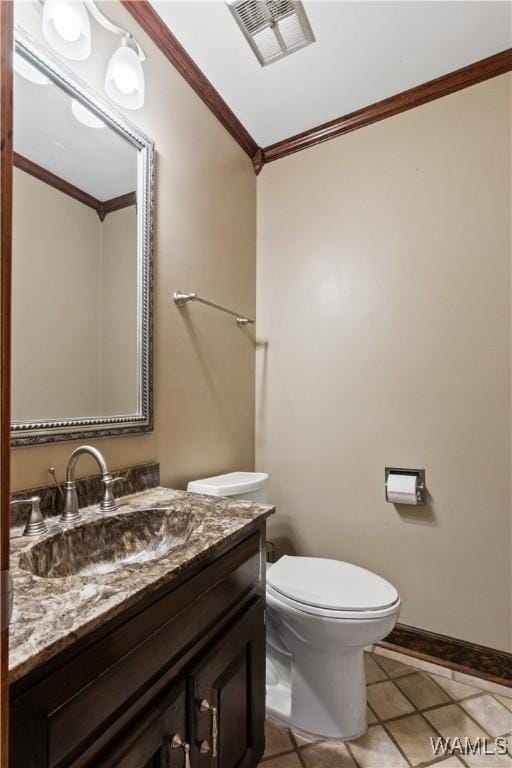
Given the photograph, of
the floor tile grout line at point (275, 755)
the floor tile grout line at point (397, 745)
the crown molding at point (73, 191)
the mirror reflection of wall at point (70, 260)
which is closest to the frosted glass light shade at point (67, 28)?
the mirror reflection of wall at point (70, 260)

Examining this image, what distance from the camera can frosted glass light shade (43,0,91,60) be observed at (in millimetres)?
986

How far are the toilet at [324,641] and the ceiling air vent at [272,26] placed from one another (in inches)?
80.5

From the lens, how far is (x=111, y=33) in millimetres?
1206

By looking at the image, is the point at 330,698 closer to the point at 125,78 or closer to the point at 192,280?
the point at 192,280

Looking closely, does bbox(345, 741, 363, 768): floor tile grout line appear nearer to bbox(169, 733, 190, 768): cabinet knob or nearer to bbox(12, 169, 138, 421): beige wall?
bbox(169, 733, 190, 768): cabinet knob

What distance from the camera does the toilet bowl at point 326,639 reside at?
3.88 ft

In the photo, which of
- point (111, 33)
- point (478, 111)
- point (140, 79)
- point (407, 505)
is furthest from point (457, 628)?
point (111, 33)

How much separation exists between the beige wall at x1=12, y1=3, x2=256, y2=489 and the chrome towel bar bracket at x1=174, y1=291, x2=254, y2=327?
0.03 meters

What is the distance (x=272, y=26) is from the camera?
4.57 feet

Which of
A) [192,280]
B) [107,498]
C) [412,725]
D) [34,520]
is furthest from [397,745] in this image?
[192,280]

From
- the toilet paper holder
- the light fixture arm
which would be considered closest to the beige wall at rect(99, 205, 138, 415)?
the light fixture arm

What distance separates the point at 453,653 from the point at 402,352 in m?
1.31

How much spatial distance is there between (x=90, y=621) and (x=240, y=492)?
0.98 meters

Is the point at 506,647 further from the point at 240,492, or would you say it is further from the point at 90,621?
the point at 90,621
